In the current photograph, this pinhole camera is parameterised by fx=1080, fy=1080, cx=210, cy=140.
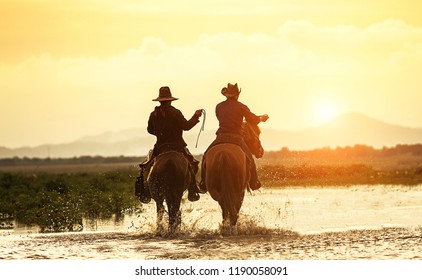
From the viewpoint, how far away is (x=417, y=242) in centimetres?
1647

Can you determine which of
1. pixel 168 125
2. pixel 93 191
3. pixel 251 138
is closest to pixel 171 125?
pixel 168 125

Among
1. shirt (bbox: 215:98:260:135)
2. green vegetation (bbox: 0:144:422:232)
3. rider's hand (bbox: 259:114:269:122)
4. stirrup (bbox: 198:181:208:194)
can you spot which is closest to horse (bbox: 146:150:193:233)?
stirrup (bbox: 198:181:208:194)

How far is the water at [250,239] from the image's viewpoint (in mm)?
15438

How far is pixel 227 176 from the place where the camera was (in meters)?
16.8

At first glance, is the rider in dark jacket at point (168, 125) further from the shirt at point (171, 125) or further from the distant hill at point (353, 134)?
the distant hill at point (353, 134)

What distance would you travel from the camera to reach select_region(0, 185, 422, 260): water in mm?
15438

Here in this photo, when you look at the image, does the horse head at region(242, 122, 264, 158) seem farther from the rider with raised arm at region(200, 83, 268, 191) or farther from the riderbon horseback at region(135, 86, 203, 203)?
the riderbon horseback at region(135, 86, 203, 203)

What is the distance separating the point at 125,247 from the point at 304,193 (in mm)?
15091

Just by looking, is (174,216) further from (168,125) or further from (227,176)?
(168,125)

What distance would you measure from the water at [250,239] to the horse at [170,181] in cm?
38

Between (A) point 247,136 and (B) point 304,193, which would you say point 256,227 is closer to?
(A) point 247,136

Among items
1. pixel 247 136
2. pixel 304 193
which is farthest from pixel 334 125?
pixel 247 136

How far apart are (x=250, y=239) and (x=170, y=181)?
1.55 metres
